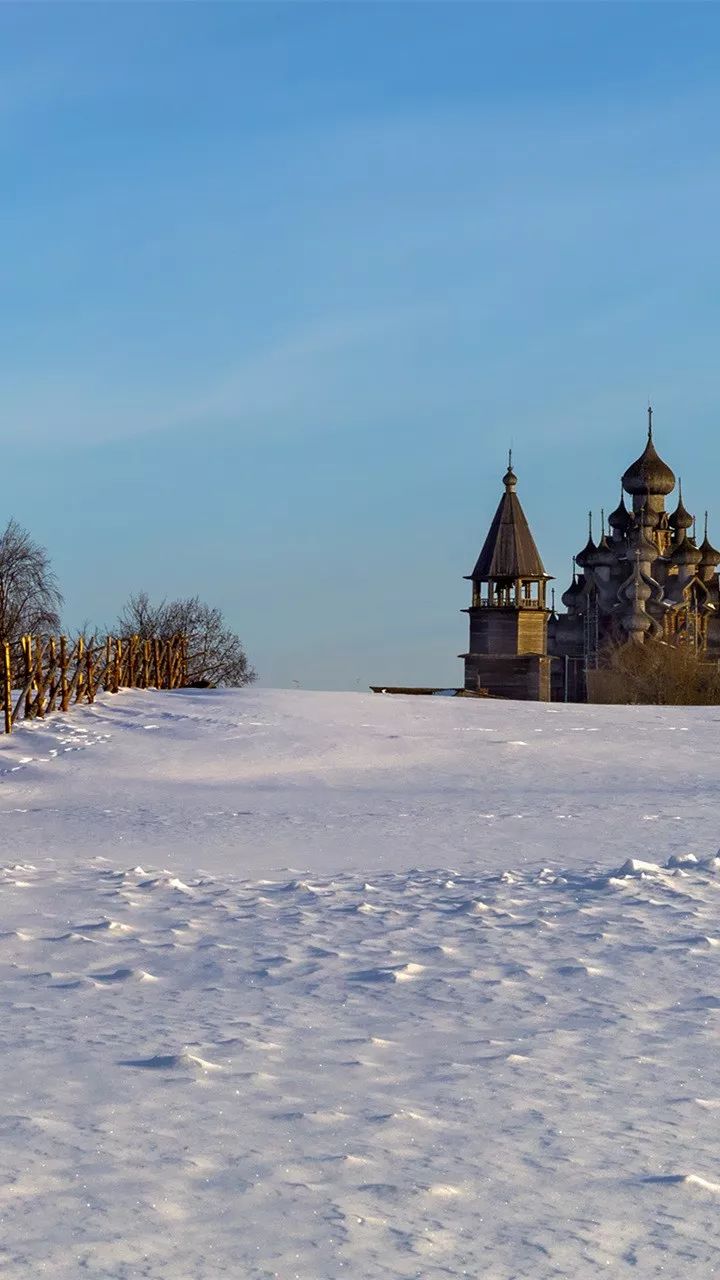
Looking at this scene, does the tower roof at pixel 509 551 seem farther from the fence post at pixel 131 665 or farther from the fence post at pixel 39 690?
the fence post at pixel 39 690

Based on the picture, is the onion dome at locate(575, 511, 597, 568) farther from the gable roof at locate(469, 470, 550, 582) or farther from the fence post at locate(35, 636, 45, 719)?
the fence post at locate(35, 636, 45, 719)

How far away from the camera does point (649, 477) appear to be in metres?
79.9

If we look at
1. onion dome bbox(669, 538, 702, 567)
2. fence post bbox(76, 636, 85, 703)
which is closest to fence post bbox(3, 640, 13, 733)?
fence post bbox(76, 636, 85, 703)

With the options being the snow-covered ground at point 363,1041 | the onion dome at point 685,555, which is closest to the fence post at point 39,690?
the snow-covered ground at point 363,1041

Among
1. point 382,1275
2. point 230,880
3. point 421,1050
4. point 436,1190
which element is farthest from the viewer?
point 230,880

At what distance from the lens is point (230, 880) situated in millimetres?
11461

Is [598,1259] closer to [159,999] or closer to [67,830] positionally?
[159,999]

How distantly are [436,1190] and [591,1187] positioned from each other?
0.57 meters

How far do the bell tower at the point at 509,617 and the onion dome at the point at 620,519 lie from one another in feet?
14.5

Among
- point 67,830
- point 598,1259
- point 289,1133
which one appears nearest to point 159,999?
point 289,1133

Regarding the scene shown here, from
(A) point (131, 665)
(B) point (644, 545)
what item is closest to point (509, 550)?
(B) point (644, 545)

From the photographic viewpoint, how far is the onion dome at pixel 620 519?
260ft

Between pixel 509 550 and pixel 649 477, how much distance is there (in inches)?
342

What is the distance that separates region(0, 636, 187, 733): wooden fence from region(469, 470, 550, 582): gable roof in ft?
154
